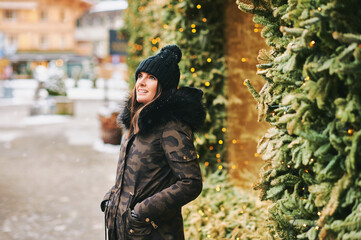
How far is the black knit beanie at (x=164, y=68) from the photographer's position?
8.60ft

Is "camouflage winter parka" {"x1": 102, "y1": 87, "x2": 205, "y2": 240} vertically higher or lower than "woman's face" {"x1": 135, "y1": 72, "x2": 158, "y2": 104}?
lower

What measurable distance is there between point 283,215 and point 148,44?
21.5 ft

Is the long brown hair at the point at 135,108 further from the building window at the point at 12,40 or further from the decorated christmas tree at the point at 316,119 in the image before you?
the building window at the point at 12,40

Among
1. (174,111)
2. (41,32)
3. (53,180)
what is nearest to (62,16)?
(41,32)

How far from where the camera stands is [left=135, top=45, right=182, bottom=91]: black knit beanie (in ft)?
8.60

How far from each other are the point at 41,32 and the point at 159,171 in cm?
5693

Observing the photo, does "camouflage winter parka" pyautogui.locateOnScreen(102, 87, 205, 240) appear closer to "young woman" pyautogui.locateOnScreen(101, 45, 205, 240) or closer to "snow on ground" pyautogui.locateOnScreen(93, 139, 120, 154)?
"young woman" pyautogui.locateOnScreen(101, 45, 205, 240)

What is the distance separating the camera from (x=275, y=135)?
8.13 feet

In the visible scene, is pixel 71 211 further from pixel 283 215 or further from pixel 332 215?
pixel 332 215

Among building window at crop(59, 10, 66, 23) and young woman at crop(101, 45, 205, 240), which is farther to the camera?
building window at crop(59, 10, 66, 23)

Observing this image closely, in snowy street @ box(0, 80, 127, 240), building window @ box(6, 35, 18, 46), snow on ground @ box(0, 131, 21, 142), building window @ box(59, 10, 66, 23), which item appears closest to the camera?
snowy street @ box(0, 80, 127, 240)

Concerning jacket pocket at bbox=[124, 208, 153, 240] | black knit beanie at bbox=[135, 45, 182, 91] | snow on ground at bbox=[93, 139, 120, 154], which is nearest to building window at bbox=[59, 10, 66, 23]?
snow on ground at bbox=[93, 139, 120, 154]

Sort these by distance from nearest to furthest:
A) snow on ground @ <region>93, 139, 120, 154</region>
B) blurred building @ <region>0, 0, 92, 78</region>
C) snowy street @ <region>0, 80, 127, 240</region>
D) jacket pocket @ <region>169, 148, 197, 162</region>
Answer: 1. jacket pocket @ <region>169, 148, 197, 162</region>
2. snowy street @ <region>0, 80, 127, 240</region>
3. snow on ground @ <region>93, 139, 120, 154</region>
4. blurred building @ <region>0, 0, 92, 78</region>

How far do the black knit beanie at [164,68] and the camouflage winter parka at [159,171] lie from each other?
0.25ft
